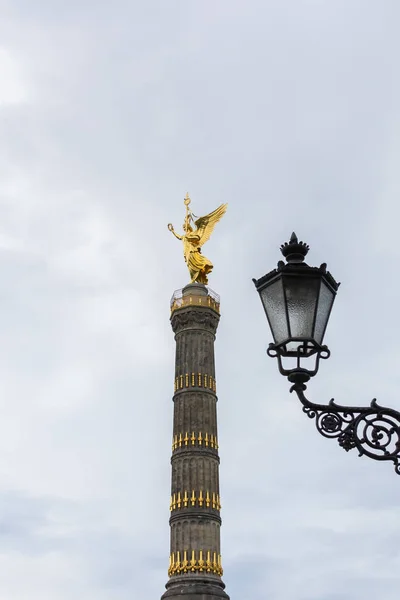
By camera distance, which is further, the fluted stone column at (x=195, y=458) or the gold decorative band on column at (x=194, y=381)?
the gold decorative band on column at (x=194, y=381)

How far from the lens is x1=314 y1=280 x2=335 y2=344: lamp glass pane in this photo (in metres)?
4.16

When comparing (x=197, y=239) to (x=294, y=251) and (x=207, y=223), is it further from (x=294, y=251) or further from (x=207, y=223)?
(x=294, y=251)

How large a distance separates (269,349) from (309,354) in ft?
0.65

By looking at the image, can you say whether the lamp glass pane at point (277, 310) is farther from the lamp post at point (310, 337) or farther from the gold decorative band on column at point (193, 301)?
the gold decorative band on column at point (193, 301)

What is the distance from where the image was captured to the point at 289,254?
4484 millimetres

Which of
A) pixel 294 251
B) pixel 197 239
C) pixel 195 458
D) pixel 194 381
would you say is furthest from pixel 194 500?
pixel 294 251

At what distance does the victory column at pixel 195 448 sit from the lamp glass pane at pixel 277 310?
2533 cm

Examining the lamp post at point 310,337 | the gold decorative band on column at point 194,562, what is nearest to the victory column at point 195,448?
the gold decorative band on column at point 194,562

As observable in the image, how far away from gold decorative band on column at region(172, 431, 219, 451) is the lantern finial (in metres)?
26.4

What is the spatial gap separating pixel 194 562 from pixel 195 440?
4242mm

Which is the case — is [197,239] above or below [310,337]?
above

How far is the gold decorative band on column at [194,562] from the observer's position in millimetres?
28359

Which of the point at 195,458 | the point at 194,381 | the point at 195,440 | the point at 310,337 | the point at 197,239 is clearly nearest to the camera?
the point at 310,337

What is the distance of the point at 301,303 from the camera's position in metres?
4.18
